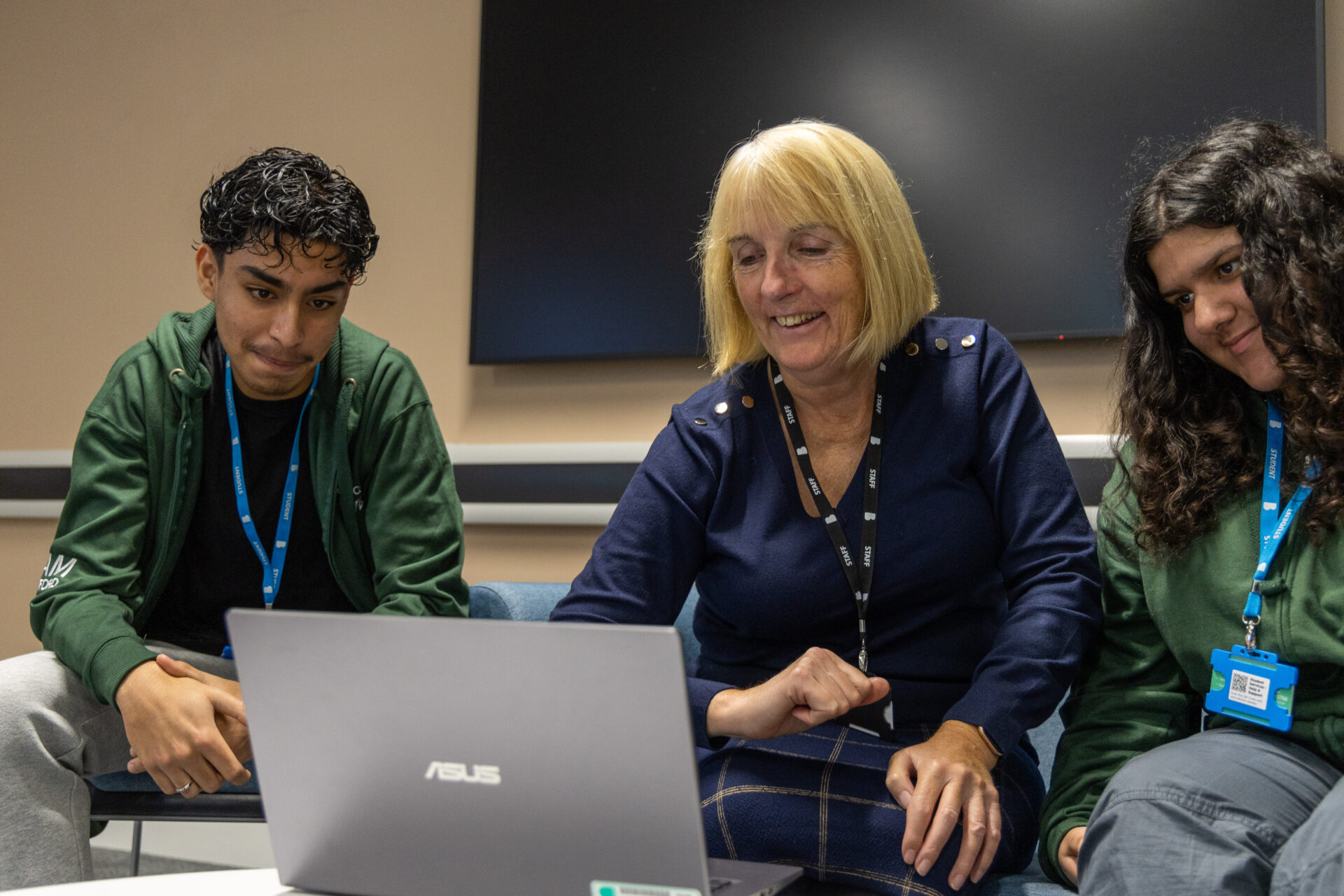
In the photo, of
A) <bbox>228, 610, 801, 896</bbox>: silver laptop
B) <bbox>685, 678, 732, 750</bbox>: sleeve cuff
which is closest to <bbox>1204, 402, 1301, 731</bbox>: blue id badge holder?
<bbox>685, 678, 732, 750</bbox>: sleeve cuff

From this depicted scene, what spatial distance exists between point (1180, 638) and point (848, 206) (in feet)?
2.33

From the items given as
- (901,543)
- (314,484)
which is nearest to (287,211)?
(314,484)

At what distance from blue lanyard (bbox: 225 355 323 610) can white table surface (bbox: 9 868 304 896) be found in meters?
0.78

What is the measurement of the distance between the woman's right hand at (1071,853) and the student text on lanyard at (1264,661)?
22cm

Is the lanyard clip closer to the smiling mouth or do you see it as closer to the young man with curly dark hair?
the smiling mouth

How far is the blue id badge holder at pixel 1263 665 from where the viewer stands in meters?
1.30

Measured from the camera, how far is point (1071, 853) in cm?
134

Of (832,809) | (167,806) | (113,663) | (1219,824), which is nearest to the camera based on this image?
(1219,824)

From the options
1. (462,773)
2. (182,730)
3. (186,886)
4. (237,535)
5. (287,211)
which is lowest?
(186,886)

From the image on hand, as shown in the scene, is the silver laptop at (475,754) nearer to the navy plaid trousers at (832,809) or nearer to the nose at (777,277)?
the navy plaid trousers at (832,809)

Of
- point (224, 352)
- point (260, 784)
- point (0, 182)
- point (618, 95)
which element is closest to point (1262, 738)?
point (260, 784)

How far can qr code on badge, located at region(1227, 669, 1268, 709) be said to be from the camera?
131 centimetres

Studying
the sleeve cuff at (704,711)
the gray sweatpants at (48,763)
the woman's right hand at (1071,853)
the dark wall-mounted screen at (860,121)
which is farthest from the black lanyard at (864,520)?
the gray sweatpants at (48,763)

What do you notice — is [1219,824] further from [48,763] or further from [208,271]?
[208,271]
